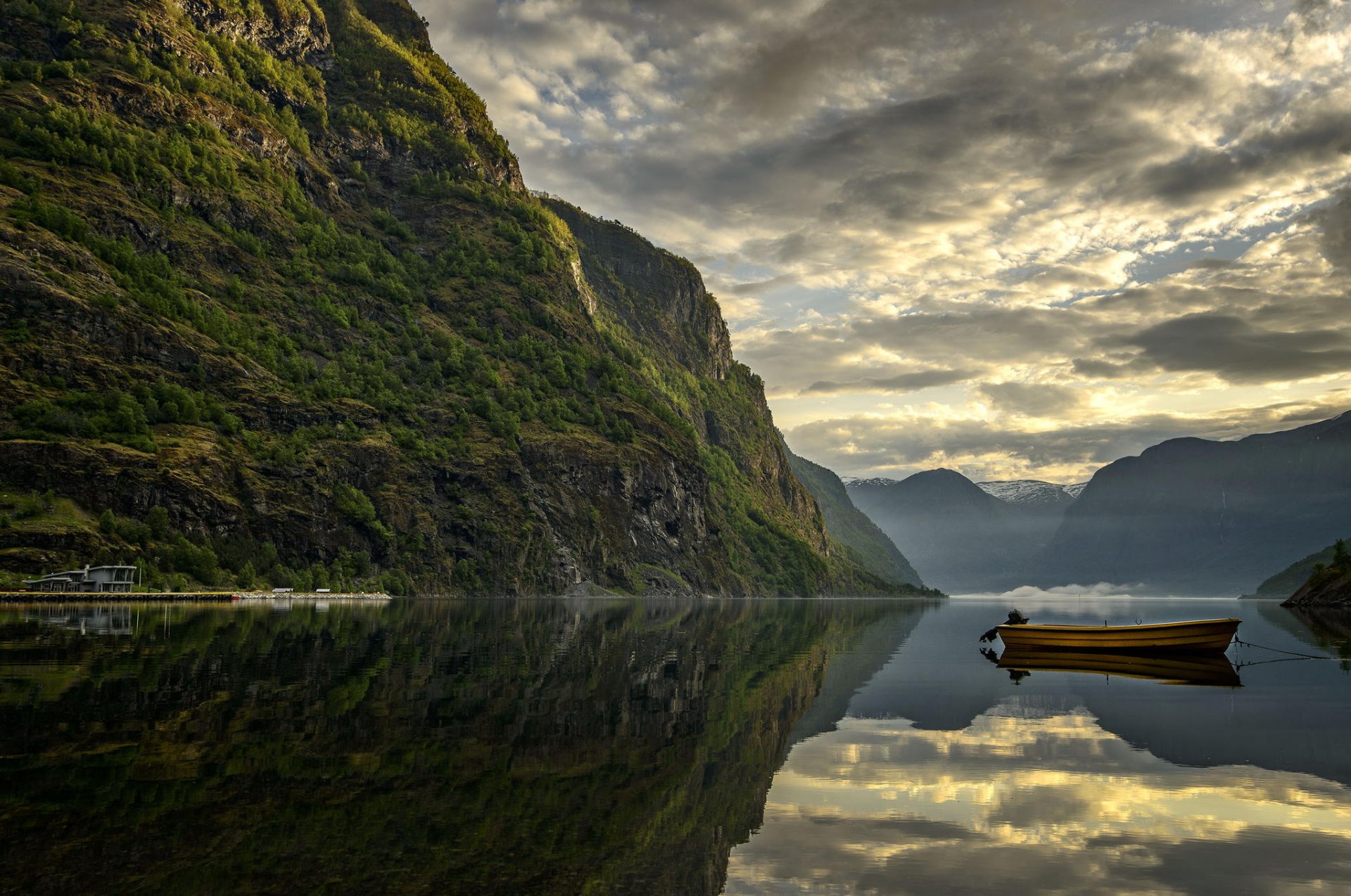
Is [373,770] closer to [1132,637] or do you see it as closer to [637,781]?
[637,781]

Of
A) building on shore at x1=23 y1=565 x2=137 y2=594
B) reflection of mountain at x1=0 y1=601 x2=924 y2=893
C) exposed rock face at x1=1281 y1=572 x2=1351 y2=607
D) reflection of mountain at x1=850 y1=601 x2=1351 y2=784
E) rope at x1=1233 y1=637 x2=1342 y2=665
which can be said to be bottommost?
exposed rock face at x1=1281 y1=572 x2=1351 y2=607

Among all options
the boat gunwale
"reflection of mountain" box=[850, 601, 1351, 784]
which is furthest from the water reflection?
the boat gunwale

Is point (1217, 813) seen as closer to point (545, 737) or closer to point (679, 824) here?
point (679, 824)

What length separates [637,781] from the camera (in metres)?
23.2

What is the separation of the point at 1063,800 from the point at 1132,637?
51.6 metres

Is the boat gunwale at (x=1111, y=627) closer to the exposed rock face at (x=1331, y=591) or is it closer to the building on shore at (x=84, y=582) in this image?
the building on shore at (x=84, y=582)

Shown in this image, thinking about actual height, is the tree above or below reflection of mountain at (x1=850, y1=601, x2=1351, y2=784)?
above

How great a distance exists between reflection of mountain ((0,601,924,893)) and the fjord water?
0.33 ft

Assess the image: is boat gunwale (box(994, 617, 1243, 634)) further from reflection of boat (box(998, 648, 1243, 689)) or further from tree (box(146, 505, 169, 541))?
tree (box(146, 505, 169, 541))

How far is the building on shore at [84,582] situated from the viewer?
381 feet

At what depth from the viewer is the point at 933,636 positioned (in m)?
105

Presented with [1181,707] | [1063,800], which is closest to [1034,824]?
[1063,800]

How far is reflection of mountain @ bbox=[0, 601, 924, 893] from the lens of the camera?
51.0ft

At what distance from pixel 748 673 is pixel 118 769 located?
35737 millimetres
